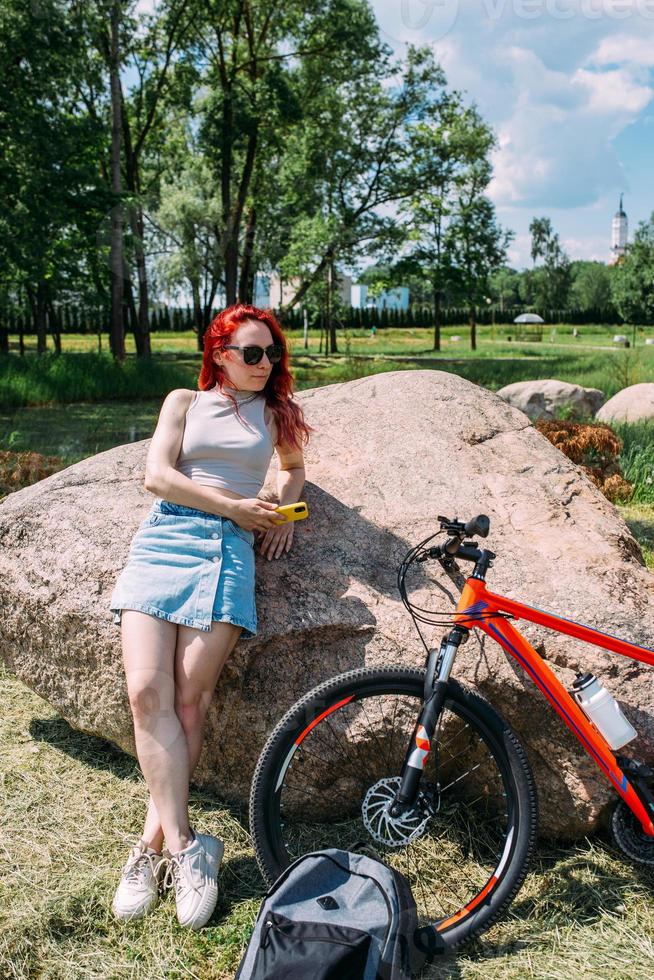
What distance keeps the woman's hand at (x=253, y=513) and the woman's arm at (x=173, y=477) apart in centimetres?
2

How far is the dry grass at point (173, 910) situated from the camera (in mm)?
2500

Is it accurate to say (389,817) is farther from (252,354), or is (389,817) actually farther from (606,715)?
(252,354)

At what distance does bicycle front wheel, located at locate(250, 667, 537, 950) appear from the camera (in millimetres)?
2580

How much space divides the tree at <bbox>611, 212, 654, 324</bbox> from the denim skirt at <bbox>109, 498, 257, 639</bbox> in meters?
56.9

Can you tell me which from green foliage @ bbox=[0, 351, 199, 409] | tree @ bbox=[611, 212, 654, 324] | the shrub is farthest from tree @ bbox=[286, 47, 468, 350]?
tree @ bbox=[611, 212, 654, 324]

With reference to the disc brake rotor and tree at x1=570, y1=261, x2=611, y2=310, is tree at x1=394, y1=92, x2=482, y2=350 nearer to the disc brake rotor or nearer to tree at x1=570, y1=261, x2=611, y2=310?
the disc brake rotor

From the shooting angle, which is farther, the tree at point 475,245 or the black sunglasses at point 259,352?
the tree at point 475,245

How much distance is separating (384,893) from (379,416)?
7.60 feet

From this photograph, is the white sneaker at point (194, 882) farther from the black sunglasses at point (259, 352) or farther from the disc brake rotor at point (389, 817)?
the black sunglasses at point (259, 352)

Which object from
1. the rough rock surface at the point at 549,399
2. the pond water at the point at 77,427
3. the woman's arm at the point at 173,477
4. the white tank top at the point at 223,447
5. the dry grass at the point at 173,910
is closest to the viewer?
the dry grass at the point at 173,910

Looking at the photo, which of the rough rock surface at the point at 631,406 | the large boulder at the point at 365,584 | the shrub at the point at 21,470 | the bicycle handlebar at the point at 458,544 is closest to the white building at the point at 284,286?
the rough rock surface at the point at 631,406

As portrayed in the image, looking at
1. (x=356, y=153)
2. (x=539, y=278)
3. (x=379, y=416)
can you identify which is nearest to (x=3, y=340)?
(x=356, y=153)

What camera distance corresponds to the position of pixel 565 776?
9.63 feet

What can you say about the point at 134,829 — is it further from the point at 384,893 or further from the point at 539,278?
the point at 539,278
